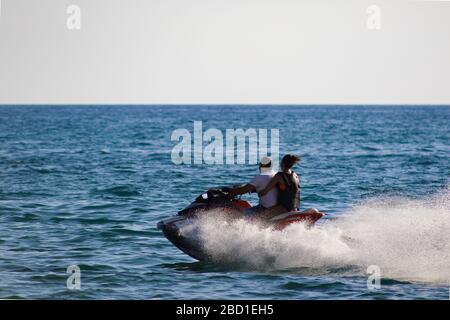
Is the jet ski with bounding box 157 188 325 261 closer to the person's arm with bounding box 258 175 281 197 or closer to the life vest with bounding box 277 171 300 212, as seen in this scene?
the life vest with bounding box 277 171 300 212

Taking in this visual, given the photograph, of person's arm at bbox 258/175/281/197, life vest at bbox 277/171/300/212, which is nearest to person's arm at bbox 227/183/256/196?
person's arm at bbox 258/175/281/197

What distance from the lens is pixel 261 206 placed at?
46.5 feet

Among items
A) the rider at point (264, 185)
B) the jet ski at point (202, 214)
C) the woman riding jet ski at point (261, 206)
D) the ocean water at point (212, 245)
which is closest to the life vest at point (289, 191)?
the woman riding jet ski at point (261, 206)

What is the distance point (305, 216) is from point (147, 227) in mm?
5856

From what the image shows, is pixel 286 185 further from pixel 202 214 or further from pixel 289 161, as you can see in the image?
pixel 202 214

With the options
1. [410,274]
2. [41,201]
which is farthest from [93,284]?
[41,201]

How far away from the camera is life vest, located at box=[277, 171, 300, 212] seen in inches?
545

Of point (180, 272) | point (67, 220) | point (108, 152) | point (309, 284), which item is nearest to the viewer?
point (309, 284)

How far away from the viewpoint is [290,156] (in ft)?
45.1

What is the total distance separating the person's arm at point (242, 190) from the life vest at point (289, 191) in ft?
1.56

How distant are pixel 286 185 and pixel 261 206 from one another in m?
0.62

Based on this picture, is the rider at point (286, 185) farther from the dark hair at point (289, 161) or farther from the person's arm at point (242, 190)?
the person's arm at point (242, 190)

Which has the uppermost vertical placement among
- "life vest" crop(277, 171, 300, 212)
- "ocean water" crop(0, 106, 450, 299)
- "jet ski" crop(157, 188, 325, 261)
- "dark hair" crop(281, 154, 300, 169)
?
"dark hair" crop(281, 154, 300, 169)
